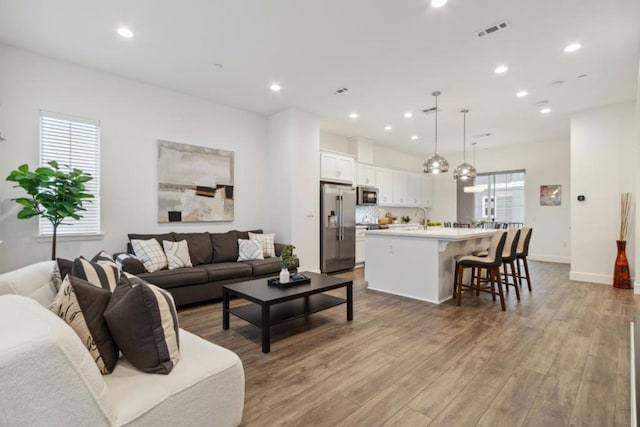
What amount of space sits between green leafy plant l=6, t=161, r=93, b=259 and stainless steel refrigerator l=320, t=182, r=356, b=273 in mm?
3695

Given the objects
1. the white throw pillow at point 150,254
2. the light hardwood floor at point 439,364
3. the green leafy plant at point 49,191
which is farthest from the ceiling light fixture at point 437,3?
the white throw pillow at point 150,254

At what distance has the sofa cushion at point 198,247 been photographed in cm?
445

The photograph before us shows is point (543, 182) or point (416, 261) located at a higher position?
point (543, 182)

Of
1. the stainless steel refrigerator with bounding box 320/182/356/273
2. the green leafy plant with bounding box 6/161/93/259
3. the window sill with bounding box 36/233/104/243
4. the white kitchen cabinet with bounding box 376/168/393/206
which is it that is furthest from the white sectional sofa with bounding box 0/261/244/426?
the white kitchen cabinet with bounding box 376/168/393/206

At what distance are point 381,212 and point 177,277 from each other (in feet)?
19.5

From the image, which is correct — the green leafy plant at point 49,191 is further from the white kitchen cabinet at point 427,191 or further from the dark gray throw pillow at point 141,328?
the white kitchen cabinet at point 427,191

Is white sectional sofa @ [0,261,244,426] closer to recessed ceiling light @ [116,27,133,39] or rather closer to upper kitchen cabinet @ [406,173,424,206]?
recessed ceiling light @ [116,27,133,39]

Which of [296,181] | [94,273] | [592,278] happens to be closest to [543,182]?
[592,278]

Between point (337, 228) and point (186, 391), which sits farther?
point (337, 228)

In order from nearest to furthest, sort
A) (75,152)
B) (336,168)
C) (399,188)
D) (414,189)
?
(75,152), (336,168), (399,188), (414,189)

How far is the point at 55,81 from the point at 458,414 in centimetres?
524

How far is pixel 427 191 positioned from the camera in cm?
961

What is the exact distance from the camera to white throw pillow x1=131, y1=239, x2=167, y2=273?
3838 mm

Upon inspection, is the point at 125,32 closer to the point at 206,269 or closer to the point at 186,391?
the point at 206,269
